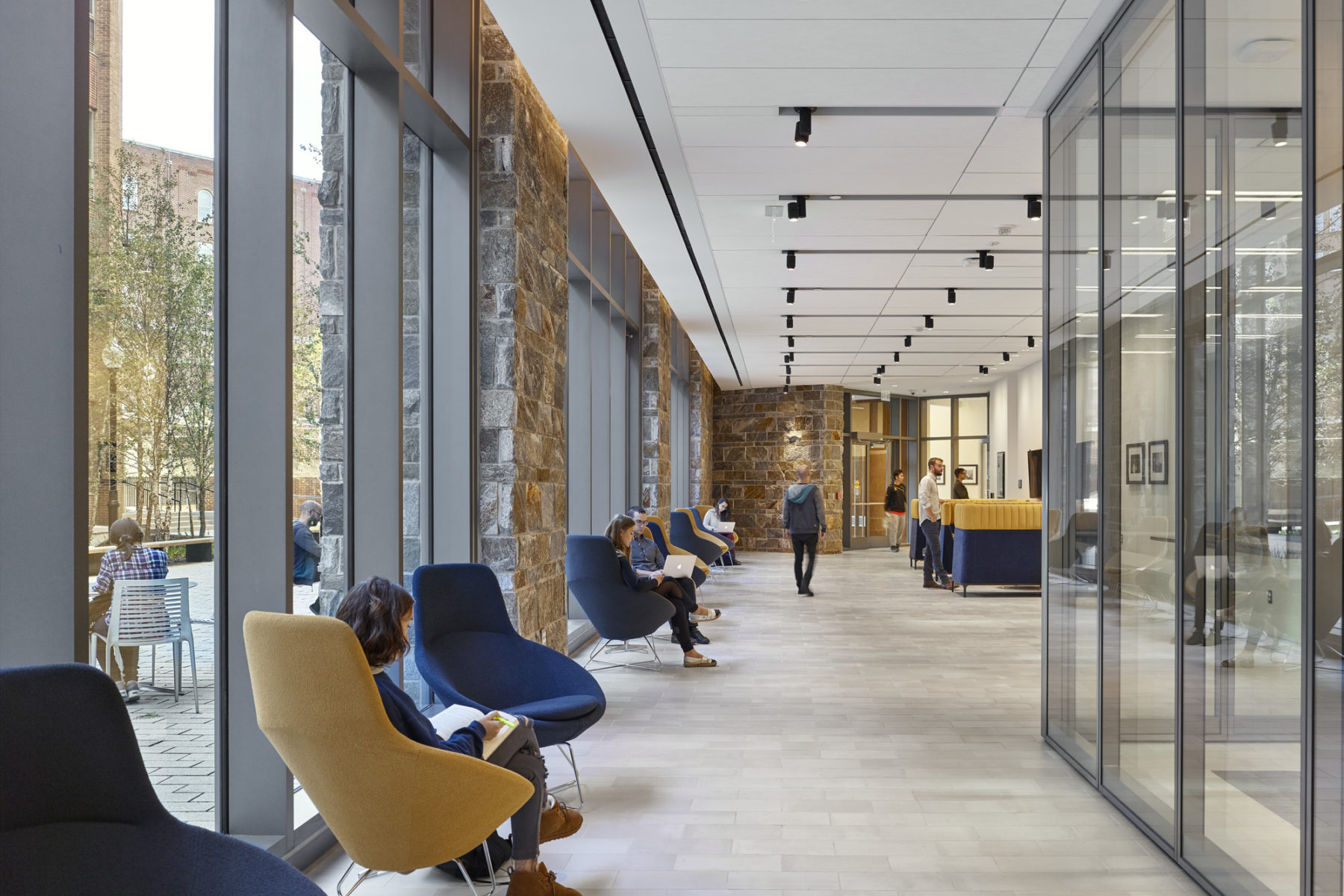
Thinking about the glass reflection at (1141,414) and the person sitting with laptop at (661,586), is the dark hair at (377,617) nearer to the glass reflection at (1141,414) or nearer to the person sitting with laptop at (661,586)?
the glass reflection at (1141,414)

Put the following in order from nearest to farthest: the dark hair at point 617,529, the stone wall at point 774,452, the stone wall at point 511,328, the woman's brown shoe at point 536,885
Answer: the woman's brown shoe at point 536,885
the stone wall at point 511,328
the dark hair at point 617,529
the stone wall at point 774,452

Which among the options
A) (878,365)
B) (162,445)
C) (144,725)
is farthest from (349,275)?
(878,365)

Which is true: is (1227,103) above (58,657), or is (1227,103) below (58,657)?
above

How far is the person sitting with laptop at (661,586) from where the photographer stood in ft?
19.6

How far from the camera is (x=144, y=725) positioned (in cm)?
245

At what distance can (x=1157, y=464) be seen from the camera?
10.4 feet

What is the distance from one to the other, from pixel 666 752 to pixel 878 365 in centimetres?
1155

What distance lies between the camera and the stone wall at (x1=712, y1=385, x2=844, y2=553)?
18094 mm

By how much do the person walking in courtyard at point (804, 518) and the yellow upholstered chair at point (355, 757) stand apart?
8293mm

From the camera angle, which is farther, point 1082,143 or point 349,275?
point 1082,143

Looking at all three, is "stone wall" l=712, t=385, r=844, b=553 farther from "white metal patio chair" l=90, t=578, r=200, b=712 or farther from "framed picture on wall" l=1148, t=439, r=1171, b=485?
"white metal patio chair" l=90, t=578, r=200, b=712

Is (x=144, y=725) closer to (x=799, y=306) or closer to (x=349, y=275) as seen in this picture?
(x=349, y=275)

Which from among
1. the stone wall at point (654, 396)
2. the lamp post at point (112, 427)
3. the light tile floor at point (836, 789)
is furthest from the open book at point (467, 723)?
the stone wall at point (654, 396)

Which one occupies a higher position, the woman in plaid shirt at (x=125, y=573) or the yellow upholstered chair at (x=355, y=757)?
the woman in plaid shirt at (x=125, y=573)
